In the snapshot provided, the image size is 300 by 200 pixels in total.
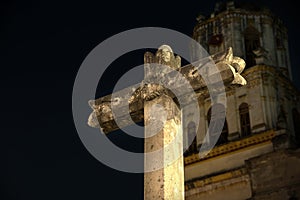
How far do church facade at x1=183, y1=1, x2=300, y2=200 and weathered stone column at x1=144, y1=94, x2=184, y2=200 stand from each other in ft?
45.8

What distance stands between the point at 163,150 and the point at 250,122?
58.0 ft

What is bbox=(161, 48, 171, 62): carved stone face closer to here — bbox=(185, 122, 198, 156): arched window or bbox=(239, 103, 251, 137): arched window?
bbox=(239, 103, 251, 137): arched window

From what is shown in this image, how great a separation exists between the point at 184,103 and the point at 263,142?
661 inches

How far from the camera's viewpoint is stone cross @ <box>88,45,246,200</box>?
21.1 feet

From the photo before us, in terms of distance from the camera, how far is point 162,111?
6848 mm

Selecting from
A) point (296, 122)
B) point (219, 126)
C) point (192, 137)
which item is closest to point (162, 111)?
point (219, 126)

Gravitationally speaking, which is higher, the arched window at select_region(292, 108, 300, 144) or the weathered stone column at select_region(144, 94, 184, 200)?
the arched window at select_region(292, 108, 300, 144)

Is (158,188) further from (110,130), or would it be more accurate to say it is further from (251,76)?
(251,76)

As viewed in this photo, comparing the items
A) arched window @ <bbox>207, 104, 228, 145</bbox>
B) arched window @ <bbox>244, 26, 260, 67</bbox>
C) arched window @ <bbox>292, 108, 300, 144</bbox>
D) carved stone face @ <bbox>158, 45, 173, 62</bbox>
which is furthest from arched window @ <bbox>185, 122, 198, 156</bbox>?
carved stone face @ <bbox>158, 45, 173, 62</bbox>

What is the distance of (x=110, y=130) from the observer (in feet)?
25.6

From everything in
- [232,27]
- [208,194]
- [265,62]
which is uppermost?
[232,27]

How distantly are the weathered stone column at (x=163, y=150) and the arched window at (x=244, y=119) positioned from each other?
17355 mm

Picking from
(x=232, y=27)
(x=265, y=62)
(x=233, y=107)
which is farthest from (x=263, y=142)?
(x=232, y=27)

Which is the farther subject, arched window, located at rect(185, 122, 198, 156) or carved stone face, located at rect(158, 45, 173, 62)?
arched window, located at rect(185, 122, 198, 156)
